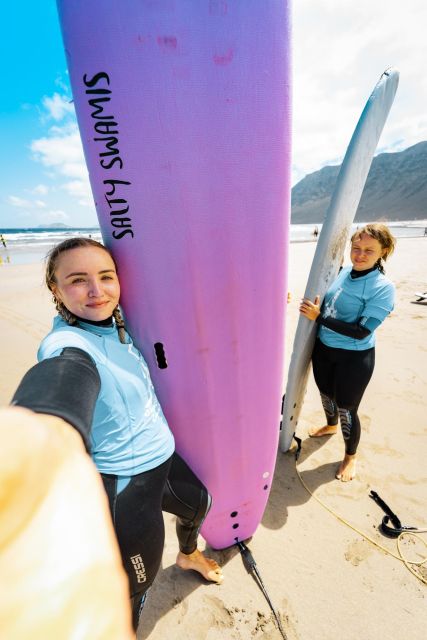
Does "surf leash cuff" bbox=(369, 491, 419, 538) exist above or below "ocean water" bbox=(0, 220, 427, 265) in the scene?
below

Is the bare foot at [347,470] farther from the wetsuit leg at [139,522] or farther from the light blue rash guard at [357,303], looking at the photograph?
the wetsuit leg at [139,522]

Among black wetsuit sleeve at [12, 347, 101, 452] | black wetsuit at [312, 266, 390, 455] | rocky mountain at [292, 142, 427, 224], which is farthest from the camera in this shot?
rocky mountain at [292, 142, 427, 224]

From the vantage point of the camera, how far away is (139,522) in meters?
0.98

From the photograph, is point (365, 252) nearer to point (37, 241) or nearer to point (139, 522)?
point (139, 522)

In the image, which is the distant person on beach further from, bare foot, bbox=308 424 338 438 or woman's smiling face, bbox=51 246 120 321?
woman's smiling face, bbox=51 246 120 321

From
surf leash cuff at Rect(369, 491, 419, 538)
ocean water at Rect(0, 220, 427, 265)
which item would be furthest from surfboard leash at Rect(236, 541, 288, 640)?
ocean water at Rect(0, 220, 427, 265)

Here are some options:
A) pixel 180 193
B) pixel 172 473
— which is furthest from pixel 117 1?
pixel 172 473

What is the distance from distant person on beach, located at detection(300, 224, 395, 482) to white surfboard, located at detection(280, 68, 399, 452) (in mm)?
104

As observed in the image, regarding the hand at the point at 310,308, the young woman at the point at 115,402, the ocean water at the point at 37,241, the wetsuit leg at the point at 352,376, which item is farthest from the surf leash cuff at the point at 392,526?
the ocean water at the point at 37,241

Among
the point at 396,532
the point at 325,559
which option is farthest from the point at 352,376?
the point at 325,559

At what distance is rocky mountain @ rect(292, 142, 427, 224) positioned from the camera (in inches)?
2340

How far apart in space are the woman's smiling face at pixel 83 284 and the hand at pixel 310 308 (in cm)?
136

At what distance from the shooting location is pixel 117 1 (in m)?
0.86

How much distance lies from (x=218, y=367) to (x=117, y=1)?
1.30m
